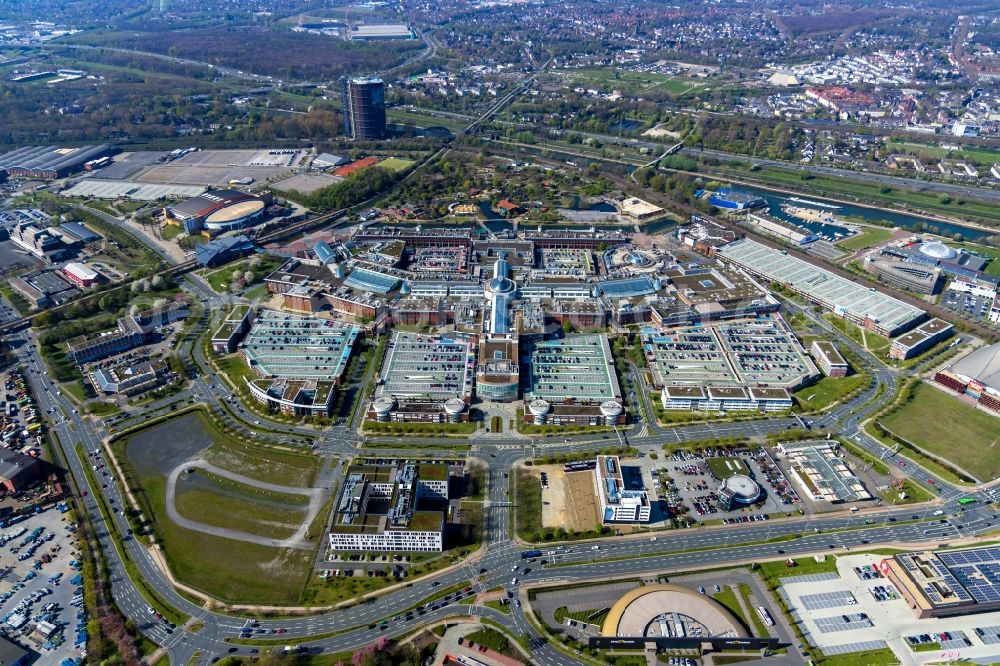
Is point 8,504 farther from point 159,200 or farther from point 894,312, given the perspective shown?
point 894,312

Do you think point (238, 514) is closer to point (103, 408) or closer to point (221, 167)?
point (103, 408)

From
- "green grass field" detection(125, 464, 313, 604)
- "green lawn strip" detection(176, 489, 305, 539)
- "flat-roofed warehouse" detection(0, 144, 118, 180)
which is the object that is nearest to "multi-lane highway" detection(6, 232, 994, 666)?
"green grass field" detection(125, 464, 313, 604)

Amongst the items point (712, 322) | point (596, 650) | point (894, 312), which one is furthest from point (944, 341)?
point (596, 650)

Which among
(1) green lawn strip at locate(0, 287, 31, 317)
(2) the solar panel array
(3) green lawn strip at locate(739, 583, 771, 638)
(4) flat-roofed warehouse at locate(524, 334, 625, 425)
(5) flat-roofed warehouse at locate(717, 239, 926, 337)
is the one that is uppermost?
(5) flat-roofed warehouse at locate(717, 239, 926, 337)

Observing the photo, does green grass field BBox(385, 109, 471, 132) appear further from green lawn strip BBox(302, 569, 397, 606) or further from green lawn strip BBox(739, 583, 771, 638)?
green lawn strip BBox(739, 583, 771, 638)

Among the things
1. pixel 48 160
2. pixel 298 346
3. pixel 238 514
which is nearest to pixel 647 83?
pixel 48 160

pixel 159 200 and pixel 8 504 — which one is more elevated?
pixel 159 200
